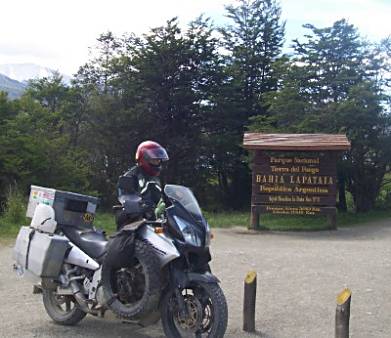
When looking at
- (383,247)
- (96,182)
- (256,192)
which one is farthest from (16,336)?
(96,182)

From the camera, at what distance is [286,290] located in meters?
8.32

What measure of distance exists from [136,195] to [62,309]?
1.64 meters

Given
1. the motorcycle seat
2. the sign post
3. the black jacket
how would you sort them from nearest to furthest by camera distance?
the black jacket, the motorcycle seat, the sign post

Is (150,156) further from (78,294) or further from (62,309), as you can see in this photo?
(62,309)

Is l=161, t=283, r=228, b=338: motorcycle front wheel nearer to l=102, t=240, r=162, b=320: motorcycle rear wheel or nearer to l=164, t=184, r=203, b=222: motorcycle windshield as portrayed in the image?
l=102, t=240, r=162, b=320: motorcycle rear wheel

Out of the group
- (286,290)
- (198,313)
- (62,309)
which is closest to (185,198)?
(198,313)

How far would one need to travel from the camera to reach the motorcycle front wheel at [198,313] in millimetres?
5402

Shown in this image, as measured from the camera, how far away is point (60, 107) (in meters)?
29.4

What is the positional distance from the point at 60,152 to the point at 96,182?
348cm

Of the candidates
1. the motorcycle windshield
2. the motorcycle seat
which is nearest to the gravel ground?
the motorcycle seat

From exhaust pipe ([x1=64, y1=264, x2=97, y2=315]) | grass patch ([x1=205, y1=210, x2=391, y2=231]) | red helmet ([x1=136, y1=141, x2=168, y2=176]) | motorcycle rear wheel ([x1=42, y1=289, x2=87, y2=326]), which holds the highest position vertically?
red helmet ([x1=136, y1=141, x2=168, y2=176])

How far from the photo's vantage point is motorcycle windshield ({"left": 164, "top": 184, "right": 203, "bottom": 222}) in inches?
225

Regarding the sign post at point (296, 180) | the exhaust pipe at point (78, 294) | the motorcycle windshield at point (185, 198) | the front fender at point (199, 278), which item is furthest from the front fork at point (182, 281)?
the sign post at point (296, 180)

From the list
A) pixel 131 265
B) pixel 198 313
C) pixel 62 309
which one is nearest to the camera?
pixel 198 313
